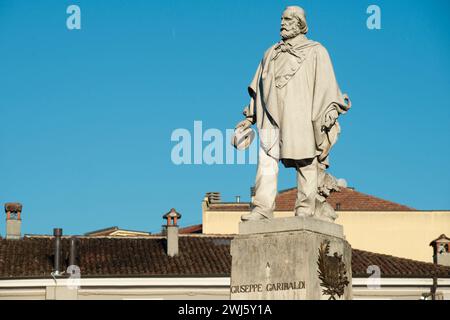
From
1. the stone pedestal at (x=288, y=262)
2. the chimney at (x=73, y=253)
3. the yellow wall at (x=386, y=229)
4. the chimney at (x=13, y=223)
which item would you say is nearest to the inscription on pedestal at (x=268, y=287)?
the stone pedestal at (x=288, y=262)

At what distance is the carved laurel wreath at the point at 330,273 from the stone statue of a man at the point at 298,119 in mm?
680

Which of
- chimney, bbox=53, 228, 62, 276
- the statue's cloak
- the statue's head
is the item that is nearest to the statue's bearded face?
the statue's head

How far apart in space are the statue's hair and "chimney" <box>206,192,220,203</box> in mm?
53701

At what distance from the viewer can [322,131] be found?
15633 mm

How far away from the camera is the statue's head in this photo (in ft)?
52.3

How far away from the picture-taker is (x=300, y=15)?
628 inches

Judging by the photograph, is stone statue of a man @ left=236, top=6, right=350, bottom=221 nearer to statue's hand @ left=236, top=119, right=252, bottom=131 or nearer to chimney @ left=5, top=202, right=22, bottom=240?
statue's hand @ left=236, top=119, right=252, bottom=131

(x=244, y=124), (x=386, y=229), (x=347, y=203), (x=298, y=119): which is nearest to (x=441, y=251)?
(x=386, y=229)

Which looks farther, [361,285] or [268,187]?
[361,285]

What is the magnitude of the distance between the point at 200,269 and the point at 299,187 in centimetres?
3295

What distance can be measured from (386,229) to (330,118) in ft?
161

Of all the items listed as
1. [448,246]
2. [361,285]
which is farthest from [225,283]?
[448,246]

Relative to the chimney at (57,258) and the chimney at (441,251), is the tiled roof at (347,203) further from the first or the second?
the chimney at (57,258)
